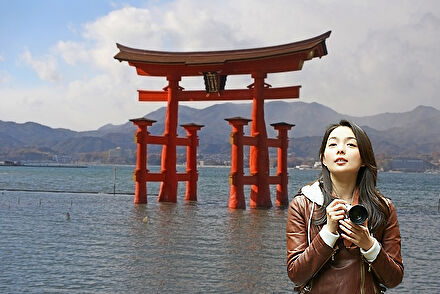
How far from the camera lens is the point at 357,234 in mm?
2240

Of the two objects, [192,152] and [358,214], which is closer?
[358,214]

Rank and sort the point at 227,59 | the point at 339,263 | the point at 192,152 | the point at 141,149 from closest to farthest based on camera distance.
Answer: the point at 339,263 < the point at 227,59 < the point at 141,149 < the point at 192,152

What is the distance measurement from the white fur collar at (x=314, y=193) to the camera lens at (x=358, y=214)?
0.30 metres

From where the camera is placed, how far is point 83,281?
30.9ft

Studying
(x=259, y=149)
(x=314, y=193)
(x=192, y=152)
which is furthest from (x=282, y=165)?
(x=314, y=193)

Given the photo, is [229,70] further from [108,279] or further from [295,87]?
[108,279]

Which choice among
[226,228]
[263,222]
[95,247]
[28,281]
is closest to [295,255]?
[28,281]

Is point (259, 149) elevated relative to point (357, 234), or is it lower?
elevated

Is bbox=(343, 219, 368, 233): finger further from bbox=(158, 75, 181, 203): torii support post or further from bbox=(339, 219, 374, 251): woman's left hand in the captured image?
bbox=(158, 75, 181, 203): torii support post

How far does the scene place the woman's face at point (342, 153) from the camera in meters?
2.47

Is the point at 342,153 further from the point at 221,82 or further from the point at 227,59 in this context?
the point at 221,82

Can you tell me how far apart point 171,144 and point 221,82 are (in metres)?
3.64

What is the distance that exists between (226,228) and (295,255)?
48.0ft

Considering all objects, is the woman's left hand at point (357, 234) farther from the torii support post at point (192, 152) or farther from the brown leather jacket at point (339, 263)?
the torii support post at point (192, 152)
